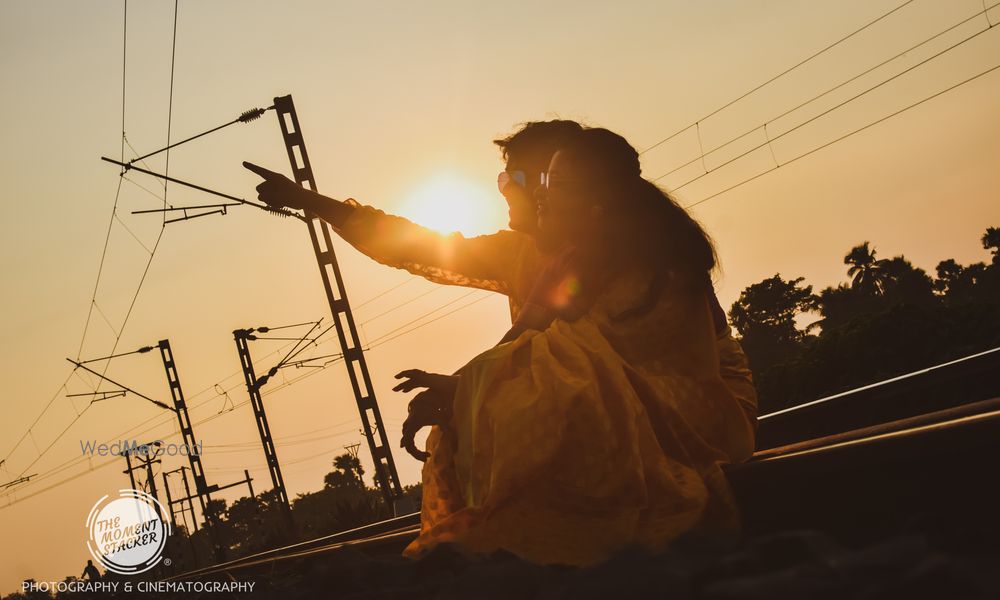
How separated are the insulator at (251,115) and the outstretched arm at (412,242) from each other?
37.7 ft

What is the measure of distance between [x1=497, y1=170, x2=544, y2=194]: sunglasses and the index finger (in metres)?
1.44

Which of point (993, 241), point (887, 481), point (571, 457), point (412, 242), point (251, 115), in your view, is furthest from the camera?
point (993, 241)

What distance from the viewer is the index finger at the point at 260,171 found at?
4.09 metres

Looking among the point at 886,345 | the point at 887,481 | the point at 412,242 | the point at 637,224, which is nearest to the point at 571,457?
the point at 887,481

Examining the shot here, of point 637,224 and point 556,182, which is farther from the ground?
point 556,182

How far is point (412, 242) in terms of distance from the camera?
3.96m

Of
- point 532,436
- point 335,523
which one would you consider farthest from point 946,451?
point 335,523

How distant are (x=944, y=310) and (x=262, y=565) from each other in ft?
97.8

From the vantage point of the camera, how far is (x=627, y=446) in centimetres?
213

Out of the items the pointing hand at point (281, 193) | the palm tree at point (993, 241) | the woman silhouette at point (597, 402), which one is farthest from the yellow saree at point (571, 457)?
the palm tree at point (993, 241)

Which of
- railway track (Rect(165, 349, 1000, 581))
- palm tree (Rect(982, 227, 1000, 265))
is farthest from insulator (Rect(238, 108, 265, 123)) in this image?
palm tree (Rect(982, 227, 1000, 265))

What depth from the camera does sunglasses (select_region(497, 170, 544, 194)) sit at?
3150mm

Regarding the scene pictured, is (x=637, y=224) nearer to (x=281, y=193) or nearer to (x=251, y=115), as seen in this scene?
(x=281, y=193)

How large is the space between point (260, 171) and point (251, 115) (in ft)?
38.2
